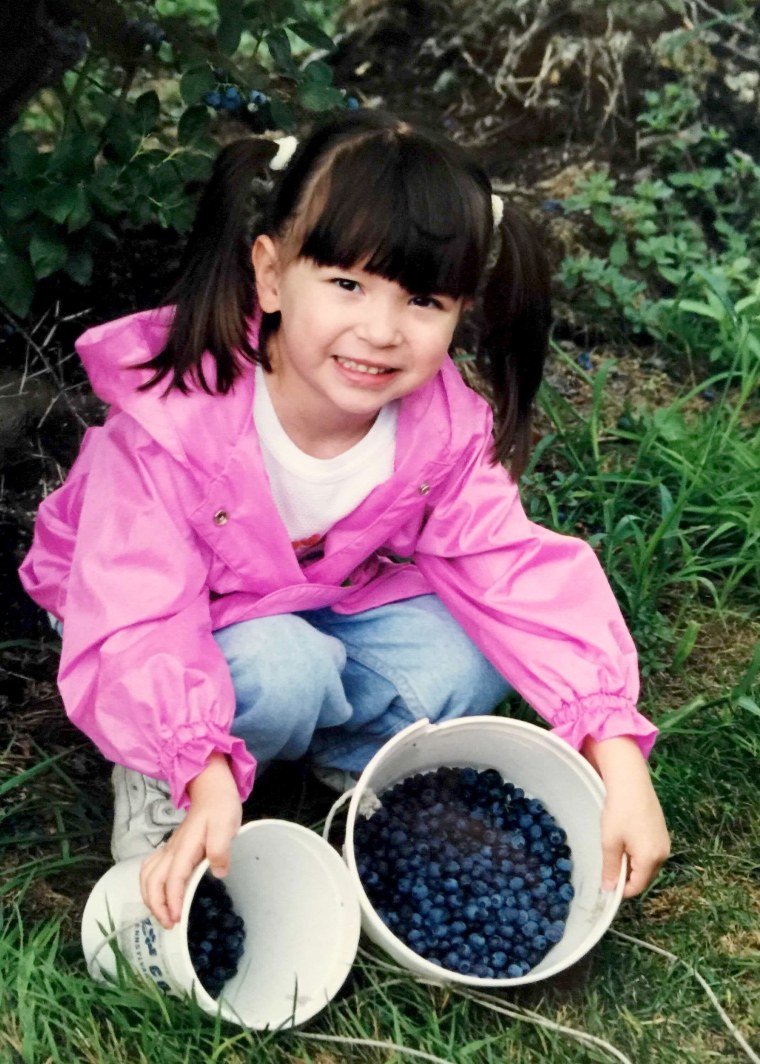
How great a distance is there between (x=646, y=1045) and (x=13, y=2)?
183cm

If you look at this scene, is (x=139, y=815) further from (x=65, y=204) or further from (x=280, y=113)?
(x=280, y=113)

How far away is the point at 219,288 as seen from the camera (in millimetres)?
1733

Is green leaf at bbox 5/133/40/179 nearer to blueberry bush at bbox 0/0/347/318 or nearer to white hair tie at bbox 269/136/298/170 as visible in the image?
blueberry bush at bbox 0/0/347/318

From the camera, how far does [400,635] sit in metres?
1.97

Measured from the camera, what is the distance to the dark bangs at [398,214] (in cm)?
155

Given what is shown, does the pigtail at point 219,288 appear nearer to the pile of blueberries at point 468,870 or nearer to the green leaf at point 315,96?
the green leaf at point 315,96

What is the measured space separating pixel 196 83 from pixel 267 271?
1.94 feet

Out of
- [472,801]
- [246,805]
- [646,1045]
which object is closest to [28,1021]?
[246,805]

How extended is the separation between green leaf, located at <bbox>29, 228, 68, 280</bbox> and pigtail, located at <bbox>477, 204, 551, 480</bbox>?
0.73 m

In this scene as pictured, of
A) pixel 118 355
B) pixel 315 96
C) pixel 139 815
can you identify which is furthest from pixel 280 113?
pixel 139 815

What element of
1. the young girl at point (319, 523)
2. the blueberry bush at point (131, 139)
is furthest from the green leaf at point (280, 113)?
the young girl at point (319, 523)

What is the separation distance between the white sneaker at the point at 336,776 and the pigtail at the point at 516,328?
1.80 feet

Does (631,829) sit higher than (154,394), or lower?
lower

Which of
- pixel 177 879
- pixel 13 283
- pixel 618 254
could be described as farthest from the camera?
pixel 618 254
